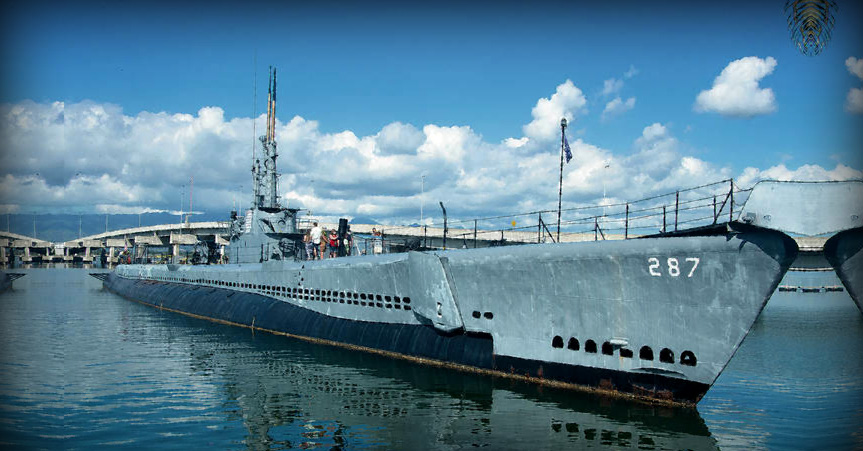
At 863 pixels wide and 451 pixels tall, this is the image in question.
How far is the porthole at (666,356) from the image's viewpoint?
12672 mm

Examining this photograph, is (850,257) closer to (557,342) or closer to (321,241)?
(557,342)

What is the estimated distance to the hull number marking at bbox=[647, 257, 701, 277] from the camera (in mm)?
12281

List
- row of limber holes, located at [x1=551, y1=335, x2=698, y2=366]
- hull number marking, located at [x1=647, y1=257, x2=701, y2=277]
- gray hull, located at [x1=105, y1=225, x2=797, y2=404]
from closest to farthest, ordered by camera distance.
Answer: gray hull, located at [x1=105, y1=225, x2=797, y2=404], hull number marking, located at [x1=647, y1=257, x2=701, y2=277], row of limber holes, located at [x1=551, y1=335, x2=698, y2=366]

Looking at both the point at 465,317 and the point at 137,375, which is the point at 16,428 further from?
the point at 465,317

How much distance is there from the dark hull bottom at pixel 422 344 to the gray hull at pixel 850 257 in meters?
3.33

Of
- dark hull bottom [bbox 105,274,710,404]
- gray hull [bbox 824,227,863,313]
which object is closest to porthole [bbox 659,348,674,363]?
dark hull bottom [bbox 105,274,710,404]

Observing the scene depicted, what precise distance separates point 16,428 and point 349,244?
18.3 m

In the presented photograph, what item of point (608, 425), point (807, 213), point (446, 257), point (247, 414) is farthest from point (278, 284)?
point (807, 213)

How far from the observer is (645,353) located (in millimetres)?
13016

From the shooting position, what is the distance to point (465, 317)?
658 inches

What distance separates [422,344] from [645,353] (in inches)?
274

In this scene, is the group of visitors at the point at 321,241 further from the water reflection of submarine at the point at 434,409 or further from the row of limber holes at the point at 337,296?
the water reflection of submarine at the point at 434,409

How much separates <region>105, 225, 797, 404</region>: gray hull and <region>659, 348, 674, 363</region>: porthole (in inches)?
1.0

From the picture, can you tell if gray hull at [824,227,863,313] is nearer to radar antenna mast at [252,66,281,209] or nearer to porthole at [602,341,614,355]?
porthole at [602,341,614,355]
